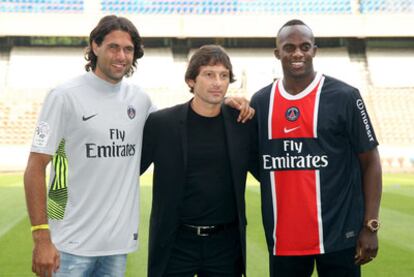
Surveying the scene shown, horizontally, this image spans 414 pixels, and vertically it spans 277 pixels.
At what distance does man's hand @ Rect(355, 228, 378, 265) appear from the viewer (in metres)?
3.24

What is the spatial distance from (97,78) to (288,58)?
3.86 feet

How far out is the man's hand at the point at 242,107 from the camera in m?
3.39

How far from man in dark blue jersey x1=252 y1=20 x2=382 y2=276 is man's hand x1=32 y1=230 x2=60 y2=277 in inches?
53.0

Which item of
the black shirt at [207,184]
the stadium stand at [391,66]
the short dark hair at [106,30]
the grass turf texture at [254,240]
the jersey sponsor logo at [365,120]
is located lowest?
the grass turf texture at [254,240]

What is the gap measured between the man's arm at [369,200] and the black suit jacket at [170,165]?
70cm

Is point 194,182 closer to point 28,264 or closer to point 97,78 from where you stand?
point 97,78

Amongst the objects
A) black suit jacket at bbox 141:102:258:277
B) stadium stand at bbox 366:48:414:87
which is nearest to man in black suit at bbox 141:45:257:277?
black suit jacket at bbox 141:102:258:277

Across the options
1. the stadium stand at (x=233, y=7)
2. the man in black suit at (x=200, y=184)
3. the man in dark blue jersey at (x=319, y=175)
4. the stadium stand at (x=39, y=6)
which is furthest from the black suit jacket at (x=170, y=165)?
the stadium stand at (x=39, y=6)

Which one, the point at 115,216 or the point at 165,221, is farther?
the point at 165,221

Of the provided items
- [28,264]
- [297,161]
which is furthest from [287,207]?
[28,264]

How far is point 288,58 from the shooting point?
338 cm

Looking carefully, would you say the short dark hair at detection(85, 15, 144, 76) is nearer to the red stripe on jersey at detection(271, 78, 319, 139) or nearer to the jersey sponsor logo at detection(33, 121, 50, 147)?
the jersey sponsor logo at detection(33, 121, 50, 147)

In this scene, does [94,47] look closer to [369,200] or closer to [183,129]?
[183,129]

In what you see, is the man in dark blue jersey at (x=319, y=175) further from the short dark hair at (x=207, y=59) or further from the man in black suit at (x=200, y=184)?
the short dark hair at (x=207, y=59)
